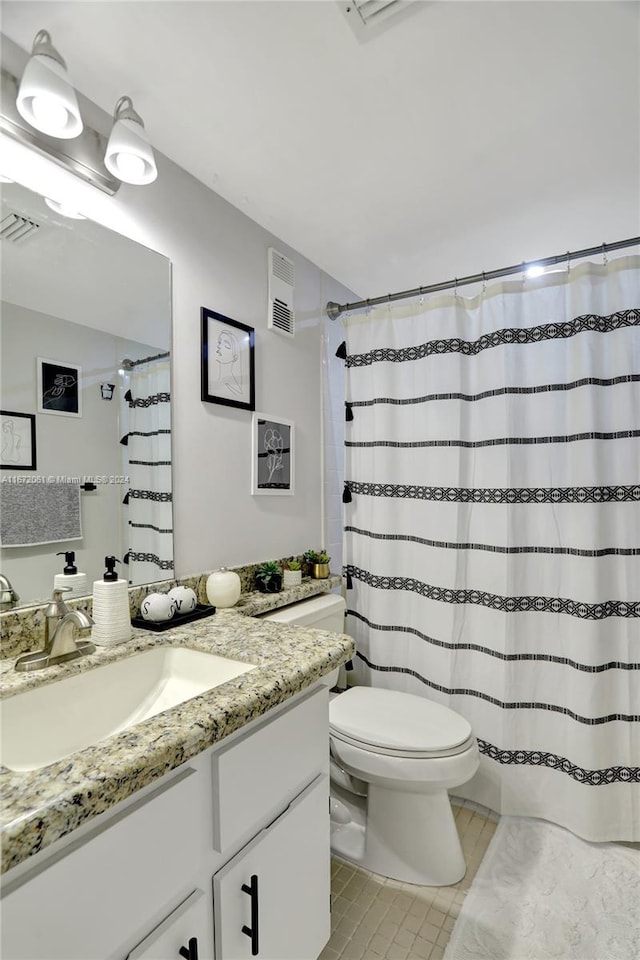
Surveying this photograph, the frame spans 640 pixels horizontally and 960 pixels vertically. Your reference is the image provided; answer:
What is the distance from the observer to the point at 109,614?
3.79 ft

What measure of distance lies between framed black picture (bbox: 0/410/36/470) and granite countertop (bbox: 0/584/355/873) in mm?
438

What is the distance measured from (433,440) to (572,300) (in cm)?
70

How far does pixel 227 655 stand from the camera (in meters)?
1.11

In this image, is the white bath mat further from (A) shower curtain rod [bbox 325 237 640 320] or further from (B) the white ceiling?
(B) the white ceiling

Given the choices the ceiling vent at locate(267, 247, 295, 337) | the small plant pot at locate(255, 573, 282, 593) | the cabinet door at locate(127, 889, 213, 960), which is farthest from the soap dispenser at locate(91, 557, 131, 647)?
the ceiling vent at locate(267, 247, 295, 337)

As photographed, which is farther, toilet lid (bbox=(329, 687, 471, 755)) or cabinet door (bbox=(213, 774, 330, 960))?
toilet lid (bbox=(329, 687, 471, 755))

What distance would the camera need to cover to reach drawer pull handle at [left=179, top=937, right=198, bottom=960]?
0.77 metres

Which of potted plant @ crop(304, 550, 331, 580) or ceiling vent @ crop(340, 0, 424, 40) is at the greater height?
ceiling vent @ crop(340, 0, 424, 40)

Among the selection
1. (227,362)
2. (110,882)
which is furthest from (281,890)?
(227,362)

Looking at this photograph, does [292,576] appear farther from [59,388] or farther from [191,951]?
[191,951]

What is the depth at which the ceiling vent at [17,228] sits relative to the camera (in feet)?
3.69

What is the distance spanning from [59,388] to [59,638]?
60cm

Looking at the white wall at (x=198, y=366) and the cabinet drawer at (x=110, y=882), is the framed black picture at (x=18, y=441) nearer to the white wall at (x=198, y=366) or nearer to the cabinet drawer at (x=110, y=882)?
the white wall at (x=198, y=366)

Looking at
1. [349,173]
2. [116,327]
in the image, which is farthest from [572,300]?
[116,327]
